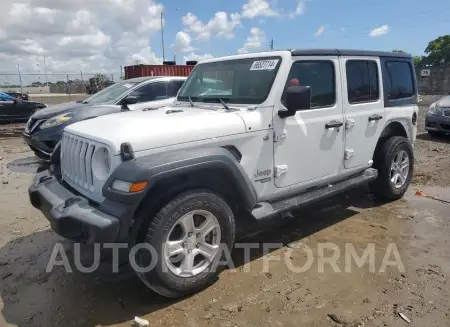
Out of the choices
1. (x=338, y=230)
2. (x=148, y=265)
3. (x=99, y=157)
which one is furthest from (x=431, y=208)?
(x=99, y=157)

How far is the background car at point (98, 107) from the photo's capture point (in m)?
7.13

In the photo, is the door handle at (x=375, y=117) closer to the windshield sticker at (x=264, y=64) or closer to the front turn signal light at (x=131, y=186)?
the windshield sticker at (x=264, y=64)

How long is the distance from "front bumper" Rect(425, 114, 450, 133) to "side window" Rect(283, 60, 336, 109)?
24.2ft

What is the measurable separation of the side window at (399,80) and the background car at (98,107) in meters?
4.24

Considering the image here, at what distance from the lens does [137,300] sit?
3.17 metres

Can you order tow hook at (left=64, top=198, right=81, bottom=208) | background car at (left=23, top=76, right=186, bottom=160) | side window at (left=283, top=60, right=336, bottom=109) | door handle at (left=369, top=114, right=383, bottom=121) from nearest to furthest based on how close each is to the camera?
1. tow hook at (left=64, top=198, right=81, bottom=208)
2. side window at (left=283, top=60, right=336, bottom=109)
3. door handle at (left=369, top=114, right=383, bottom=121)
4. background car at (left=23, top=76, right=186, bottom=160)

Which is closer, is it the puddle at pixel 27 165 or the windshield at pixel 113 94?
the puddle at pixel 27 165

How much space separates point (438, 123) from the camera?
33.7 ft

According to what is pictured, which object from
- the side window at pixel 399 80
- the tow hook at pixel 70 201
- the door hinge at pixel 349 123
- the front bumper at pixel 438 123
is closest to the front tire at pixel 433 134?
the front bumper at pixel 438 123

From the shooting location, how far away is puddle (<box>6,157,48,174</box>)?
7367 mm

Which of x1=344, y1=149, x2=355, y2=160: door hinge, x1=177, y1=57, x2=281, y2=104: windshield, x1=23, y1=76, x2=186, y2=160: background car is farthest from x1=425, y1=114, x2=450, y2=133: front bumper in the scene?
x1=177, y1=57, x2=281, y2=104: windshield

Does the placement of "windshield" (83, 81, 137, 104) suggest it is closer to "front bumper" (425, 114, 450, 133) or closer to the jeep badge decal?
the jeep badge decal

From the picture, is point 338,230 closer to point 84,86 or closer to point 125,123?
point 125,123

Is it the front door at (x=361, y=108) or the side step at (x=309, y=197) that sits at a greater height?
the front door at (x=361, y=108)
